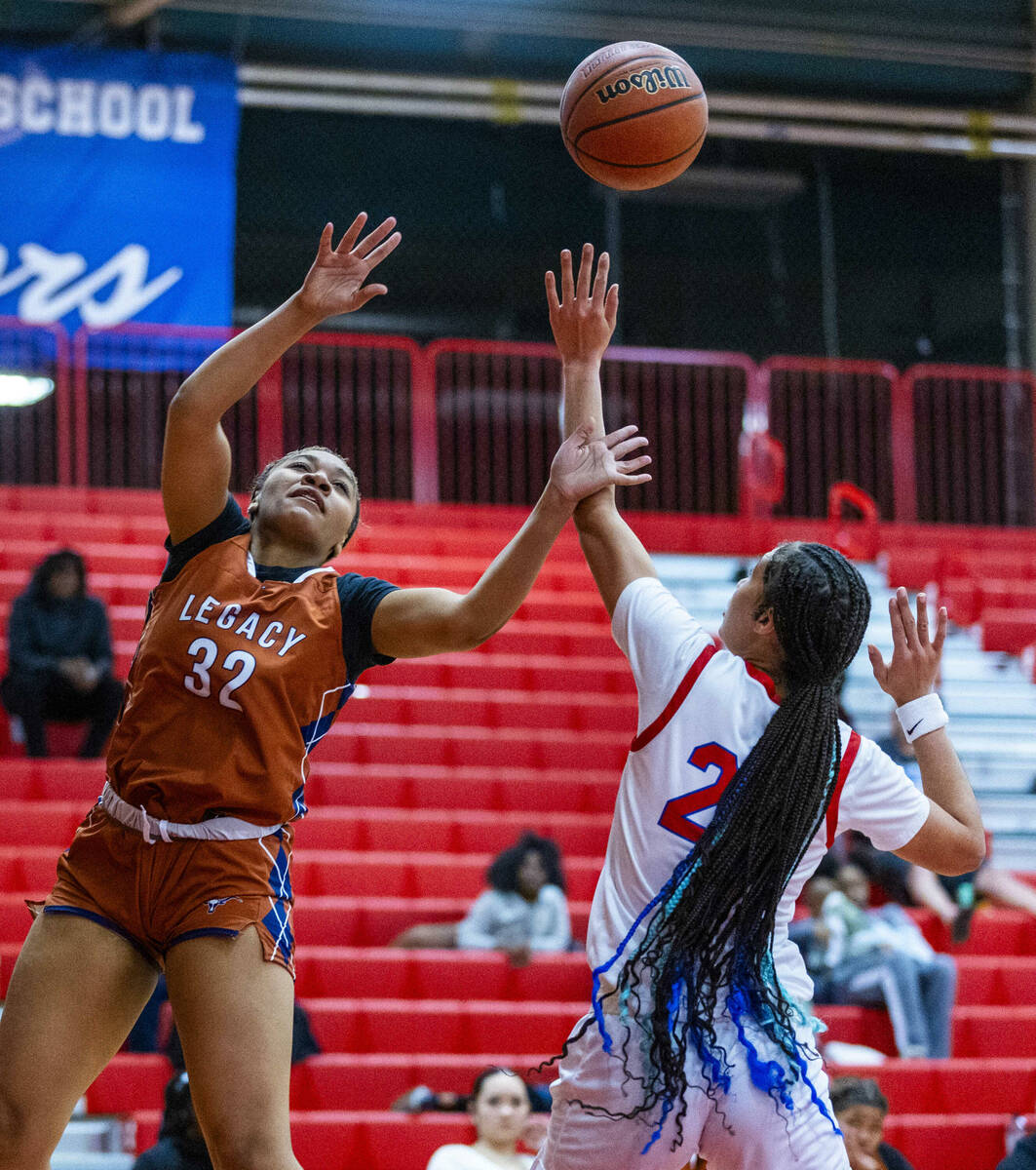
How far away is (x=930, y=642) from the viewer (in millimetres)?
3375

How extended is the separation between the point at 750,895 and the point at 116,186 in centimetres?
1047

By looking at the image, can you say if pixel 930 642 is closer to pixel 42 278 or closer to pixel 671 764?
pixel 671 764

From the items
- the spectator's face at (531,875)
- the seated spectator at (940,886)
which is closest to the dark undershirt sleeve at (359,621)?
the spectator's face at (531,875)

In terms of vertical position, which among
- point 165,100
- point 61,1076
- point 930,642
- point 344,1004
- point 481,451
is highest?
point 165,100

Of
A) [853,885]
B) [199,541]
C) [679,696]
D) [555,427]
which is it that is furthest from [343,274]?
[555,427]

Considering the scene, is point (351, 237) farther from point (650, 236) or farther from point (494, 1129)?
point (650, 236)

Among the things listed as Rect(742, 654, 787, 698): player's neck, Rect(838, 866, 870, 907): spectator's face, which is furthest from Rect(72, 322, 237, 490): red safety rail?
Rect(742, 654, 787, 698): player's neck

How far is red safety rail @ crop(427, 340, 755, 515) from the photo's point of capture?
14750 millimetres

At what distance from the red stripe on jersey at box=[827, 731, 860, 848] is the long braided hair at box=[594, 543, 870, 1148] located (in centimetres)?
2

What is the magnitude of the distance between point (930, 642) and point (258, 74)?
11.6 metres

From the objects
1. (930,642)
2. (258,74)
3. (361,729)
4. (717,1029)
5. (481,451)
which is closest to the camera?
(717,1029)

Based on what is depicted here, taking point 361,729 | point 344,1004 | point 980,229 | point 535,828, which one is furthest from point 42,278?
point 980,229

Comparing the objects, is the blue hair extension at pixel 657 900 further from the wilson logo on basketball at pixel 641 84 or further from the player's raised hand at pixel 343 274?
the wilson logo on basketball at pixel 641 84

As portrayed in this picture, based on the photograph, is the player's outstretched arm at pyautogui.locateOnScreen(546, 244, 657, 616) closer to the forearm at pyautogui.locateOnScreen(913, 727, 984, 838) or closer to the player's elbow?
the forearm at pyautogui.locateOnScreen(913, 727, 984, 838)
